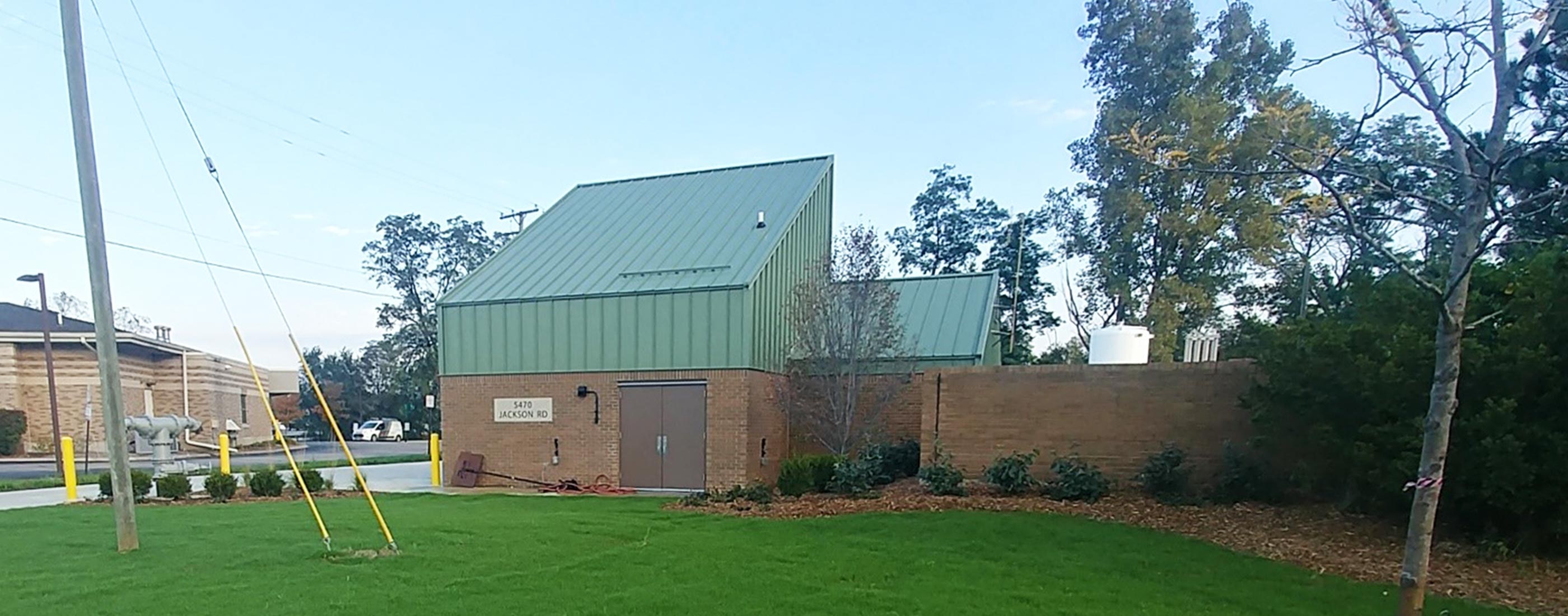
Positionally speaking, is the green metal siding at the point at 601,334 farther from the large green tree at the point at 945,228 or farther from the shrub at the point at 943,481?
the large green tree at the point at 945,228

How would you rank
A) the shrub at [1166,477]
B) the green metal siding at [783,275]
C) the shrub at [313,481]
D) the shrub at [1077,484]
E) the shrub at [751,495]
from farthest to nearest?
the green metal siding at [783,275] → the shrub at [313,481] → the shrub at [751,495] → the shrub at [1077,484] → the shrub at [1166,477]

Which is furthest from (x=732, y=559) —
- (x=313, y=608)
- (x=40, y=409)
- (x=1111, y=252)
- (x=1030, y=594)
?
(x=40, y=409)

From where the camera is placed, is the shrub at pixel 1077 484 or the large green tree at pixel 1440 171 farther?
the shrub at pixel 1077 484

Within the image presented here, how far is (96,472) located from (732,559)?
23.3 metres

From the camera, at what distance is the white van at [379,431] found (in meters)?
50.6

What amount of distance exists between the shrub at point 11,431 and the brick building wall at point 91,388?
1.40 ft

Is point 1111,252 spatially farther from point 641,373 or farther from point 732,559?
point 732,559

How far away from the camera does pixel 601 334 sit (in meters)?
15.7

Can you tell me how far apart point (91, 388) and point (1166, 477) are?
35198mm

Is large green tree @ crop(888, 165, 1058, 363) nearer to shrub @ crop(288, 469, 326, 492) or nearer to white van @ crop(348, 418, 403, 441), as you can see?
shrub @ crop(288, 469, 326, 492)

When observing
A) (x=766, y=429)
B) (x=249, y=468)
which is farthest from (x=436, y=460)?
(x=249, y=468)

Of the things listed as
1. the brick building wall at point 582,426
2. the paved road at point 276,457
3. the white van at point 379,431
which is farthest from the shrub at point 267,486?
the white van at point 379,431

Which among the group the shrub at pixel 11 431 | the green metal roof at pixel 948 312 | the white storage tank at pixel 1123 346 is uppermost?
the green metal roof at pixel 948 312

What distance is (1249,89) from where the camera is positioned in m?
22.4
